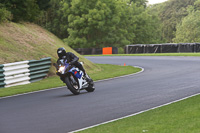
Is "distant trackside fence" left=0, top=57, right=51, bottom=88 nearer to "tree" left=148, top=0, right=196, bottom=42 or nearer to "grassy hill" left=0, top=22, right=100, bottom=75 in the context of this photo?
"grassy hill" left=0, top=22, right=100, bottom=75

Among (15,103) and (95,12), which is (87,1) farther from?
(15,103)

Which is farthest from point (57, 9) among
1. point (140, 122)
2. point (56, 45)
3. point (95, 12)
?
point (140, 122)

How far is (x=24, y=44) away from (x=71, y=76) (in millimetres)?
12241

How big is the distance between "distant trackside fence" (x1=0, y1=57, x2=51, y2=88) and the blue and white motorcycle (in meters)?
6.01

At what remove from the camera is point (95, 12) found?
70.4 metres

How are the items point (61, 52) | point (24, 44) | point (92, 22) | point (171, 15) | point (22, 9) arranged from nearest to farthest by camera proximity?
point (61, 52) < point (24, 44) < point (22, 9) < point (92, 22) < point (171, 15)

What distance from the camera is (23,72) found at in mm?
19969

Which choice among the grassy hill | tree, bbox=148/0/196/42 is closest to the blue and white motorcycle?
the grassy hill

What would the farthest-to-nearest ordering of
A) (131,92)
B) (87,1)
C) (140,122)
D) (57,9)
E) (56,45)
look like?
(87,1) → (57,9) → (56,45) → (131,92) → (140,122)

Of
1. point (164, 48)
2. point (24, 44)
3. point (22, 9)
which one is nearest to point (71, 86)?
point (24, 44)

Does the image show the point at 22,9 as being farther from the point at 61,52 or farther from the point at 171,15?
the point at 171,15

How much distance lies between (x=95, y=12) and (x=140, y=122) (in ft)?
208

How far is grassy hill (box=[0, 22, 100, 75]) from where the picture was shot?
22641 millimetres

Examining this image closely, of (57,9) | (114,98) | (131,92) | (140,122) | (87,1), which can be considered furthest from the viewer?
(87,1)
